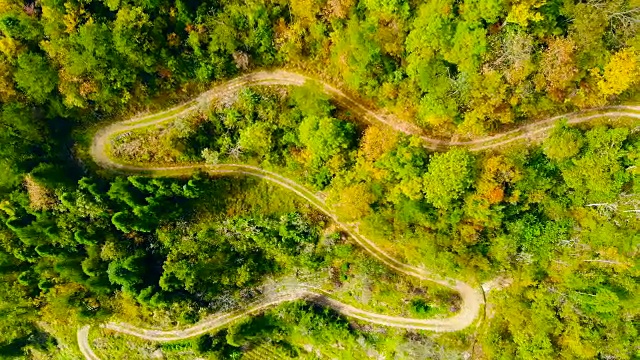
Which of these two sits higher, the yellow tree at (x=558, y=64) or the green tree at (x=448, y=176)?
the yellow tree at (x=558, y=64)

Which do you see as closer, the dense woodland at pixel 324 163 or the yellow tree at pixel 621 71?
the yellow tree at pixel 621 71

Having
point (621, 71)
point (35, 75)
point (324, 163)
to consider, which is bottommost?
point (35, 75)

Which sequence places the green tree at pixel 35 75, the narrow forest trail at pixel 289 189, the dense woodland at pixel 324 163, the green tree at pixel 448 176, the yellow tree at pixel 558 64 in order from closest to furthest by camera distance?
the yellow tree at pixel 558 64 → the dense woodland at pixel 324 163 → the green tree at pixel 448 176 → the green tree at pixel 35 75 → the narrow forest trail at pixel 289 189

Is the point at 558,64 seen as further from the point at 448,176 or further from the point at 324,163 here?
the point at 324,163

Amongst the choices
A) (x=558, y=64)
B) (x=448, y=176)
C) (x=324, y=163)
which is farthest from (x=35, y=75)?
(x=558, y=64)

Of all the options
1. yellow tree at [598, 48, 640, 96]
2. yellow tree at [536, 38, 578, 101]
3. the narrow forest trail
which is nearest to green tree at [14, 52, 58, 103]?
the narrow forest trail

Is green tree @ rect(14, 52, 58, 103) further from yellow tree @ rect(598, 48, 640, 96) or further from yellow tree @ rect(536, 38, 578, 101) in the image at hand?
yellow tree @ rect(598, 48, 640, 96)

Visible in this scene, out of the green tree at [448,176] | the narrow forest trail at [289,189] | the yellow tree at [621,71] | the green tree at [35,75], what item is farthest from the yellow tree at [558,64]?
the green tree at [35,75]

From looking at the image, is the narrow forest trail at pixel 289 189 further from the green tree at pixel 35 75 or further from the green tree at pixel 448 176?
the green tree at pixel 35 75

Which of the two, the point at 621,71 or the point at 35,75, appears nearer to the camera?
the point at 621,71
